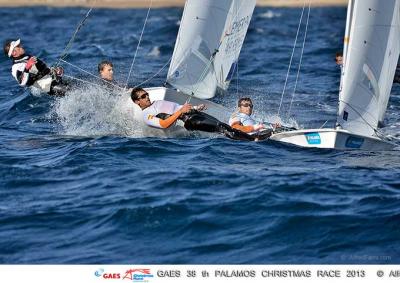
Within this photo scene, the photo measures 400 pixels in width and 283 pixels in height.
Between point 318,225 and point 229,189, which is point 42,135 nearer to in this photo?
point 229,189

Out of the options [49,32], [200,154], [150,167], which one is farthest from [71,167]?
[49,32]

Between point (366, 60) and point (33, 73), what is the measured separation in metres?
6.24

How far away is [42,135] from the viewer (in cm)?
1461

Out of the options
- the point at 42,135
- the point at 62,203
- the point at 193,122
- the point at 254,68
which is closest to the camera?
the point at 62,203

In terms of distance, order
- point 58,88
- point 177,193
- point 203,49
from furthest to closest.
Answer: point 203,49, point 58,88, point 177,193

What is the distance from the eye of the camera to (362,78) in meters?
13.0

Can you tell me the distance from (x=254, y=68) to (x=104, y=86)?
8923mm

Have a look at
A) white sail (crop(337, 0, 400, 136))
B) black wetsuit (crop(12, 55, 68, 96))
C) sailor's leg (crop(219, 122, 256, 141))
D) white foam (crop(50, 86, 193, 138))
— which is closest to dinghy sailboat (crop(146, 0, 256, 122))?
white foam (crop(50, 86, 193, 138))

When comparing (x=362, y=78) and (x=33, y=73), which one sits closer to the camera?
(x=362, y=78)
